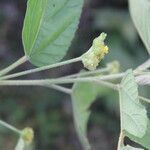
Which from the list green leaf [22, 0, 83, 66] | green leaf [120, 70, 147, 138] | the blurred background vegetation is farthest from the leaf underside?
the blurred background vegetation

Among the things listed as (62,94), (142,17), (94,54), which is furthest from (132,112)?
(62,94)

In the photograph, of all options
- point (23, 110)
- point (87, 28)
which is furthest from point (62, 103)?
point (87, 28)

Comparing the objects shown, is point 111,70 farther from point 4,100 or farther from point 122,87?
point 4,100

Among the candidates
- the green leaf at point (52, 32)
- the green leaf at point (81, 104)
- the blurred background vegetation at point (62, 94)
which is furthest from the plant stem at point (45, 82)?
the blurred background vegetation at point (62, 94)

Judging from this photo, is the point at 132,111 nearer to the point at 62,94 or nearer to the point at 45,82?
the point at 45,82

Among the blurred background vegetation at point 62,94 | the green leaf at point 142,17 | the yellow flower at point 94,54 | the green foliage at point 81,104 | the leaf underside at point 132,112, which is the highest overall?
the yellow flower at point 94,54

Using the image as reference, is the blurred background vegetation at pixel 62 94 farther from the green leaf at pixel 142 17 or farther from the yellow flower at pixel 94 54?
the yellow flower at pixel 94 54
